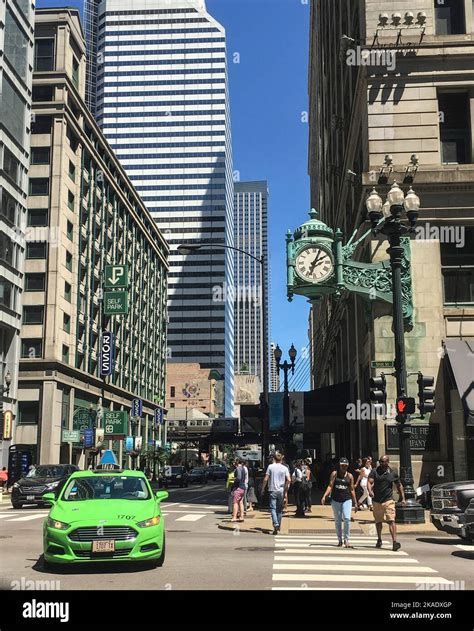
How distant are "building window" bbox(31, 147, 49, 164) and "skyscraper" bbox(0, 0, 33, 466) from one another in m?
6.78

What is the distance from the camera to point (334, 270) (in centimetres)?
2352

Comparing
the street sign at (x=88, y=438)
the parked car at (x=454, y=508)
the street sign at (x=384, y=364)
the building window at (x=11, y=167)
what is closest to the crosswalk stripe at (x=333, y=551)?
the parked car at (x=454, y=508)

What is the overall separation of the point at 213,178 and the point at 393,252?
155m

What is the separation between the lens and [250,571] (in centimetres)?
1048

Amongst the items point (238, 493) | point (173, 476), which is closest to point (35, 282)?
point (173, 476)

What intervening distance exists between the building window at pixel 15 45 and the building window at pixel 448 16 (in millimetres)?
29494

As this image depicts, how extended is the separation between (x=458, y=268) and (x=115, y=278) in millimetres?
43824

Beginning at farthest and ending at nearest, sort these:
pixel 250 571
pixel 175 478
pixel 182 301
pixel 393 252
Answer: pixel 182 301 → pixel 175 478 → pixel 393 252 → pixel 250 571

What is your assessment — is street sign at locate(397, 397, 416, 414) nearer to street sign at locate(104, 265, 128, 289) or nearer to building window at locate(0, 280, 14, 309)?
building window at locate(0, 280, 14, 309)

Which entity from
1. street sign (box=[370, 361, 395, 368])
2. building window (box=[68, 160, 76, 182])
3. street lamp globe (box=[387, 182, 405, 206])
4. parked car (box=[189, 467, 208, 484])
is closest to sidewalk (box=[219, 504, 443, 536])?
street sign (box=[370, 361, 395, 368])

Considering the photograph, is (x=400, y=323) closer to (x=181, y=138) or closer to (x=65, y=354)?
(x=65, y=354)

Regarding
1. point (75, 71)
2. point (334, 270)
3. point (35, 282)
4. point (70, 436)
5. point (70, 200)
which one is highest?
point (75, 71)
